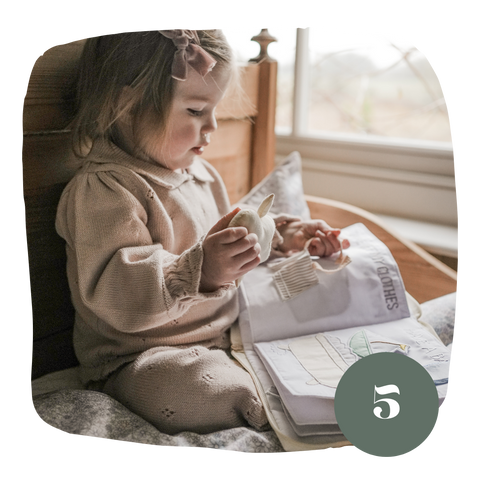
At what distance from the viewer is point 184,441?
557 mm

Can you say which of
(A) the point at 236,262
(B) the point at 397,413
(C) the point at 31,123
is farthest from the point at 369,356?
(C) the point at 31,123

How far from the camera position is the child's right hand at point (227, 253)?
532 millimetres

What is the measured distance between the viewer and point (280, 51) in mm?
627

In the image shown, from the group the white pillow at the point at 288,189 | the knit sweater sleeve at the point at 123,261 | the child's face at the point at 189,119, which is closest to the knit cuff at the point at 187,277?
the knit sweater sleeve at the point at 123,261

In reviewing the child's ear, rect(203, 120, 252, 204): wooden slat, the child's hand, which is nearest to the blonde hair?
the child's ear

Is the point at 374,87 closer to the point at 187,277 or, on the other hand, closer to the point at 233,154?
the point at 233,154

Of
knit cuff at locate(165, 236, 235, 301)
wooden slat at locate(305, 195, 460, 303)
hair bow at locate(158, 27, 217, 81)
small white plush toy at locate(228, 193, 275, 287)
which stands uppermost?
hair bow at locate(158, 27, 217, 81)

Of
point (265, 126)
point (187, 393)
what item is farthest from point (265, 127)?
point (187, 393)

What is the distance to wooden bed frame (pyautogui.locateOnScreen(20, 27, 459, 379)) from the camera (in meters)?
0.59

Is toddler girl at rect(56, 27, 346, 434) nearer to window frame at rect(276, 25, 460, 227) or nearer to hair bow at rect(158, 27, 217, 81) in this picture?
hair bow at rect(158, 27, 217, 81)

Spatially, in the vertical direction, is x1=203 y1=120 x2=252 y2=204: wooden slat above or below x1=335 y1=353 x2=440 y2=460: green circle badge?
above

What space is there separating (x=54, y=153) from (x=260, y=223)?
241mm

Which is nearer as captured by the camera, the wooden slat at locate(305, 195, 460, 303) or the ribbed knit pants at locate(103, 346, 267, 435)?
the ribbed knit pants at locate(103, 346, 267, 435)

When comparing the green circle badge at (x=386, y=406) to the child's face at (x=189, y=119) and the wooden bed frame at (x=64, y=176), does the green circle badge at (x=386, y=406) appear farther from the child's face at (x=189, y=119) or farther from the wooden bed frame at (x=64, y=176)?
the child's face at (x=189, y=119)
